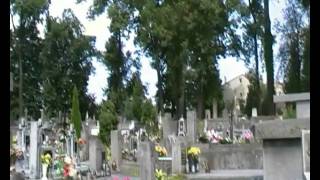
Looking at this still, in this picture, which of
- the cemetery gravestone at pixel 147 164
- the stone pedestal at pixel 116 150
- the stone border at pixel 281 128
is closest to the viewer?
the stone border at pixel 281 128

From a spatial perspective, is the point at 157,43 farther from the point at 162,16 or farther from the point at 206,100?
the point at 206,100

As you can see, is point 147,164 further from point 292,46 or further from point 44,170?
point 292,46

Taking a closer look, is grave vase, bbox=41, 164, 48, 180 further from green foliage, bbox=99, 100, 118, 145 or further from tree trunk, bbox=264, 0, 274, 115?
tree trunk, bbox=264, 0, 274, 115

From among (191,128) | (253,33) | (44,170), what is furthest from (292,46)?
(44,170)

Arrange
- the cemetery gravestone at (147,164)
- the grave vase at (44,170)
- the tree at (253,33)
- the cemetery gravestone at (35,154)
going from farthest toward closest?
the tree at (253,33) → the cemetery gravestone at (35,154) → the grave vase at (44,170) → the cemetery gravestone at (147,164)

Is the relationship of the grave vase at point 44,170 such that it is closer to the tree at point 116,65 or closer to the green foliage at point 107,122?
the green foliage at point 107,122

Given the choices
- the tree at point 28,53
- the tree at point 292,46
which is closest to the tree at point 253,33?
the tree at point 292,46

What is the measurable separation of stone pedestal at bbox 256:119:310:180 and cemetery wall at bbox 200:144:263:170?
12.1 meters

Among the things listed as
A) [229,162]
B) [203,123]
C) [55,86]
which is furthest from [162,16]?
[229,162]

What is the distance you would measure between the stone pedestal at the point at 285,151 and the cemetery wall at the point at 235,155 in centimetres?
1207

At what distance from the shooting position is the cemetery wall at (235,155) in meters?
17.3

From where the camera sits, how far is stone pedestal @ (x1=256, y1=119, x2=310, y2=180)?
200 inches

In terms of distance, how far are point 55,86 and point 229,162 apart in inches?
1060
